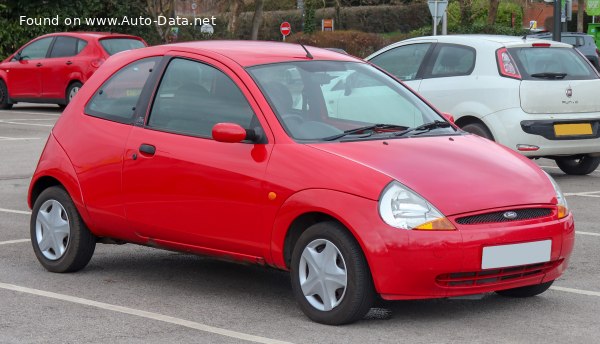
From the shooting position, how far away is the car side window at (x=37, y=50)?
25.4 meters

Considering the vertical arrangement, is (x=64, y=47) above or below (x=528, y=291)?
below

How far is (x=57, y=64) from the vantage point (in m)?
25.1

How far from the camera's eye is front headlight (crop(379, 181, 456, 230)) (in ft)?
20.5

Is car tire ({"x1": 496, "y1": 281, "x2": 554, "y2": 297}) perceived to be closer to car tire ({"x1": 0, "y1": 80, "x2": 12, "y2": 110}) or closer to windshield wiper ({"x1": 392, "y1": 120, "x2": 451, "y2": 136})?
windshield wiper ({"x1": 392, "y1": 120, "x2": 451, "y2": 136})

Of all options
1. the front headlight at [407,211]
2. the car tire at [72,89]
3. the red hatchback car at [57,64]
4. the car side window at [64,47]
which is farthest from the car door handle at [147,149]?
the car side window at [64,47]

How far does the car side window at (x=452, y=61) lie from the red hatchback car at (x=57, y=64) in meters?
11.6

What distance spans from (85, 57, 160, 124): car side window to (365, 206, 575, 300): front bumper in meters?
2.26

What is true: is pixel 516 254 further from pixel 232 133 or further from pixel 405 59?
pixel 405 59

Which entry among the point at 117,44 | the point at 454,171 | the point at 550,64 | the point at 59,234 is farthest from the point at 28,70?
the point at 454,171

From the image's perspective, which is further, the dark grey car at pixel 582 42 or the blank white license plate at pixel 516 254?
the dark grey car at pixel 582 42

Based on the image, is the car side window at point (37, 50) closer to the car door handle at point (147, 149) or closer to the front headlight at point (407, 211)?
the car door handle at point (147, 149)

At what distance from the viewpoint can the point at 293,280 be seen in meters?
6.65

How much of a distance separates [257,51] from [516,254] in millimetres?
2141

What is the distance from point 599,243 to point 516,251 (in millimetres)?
3196
